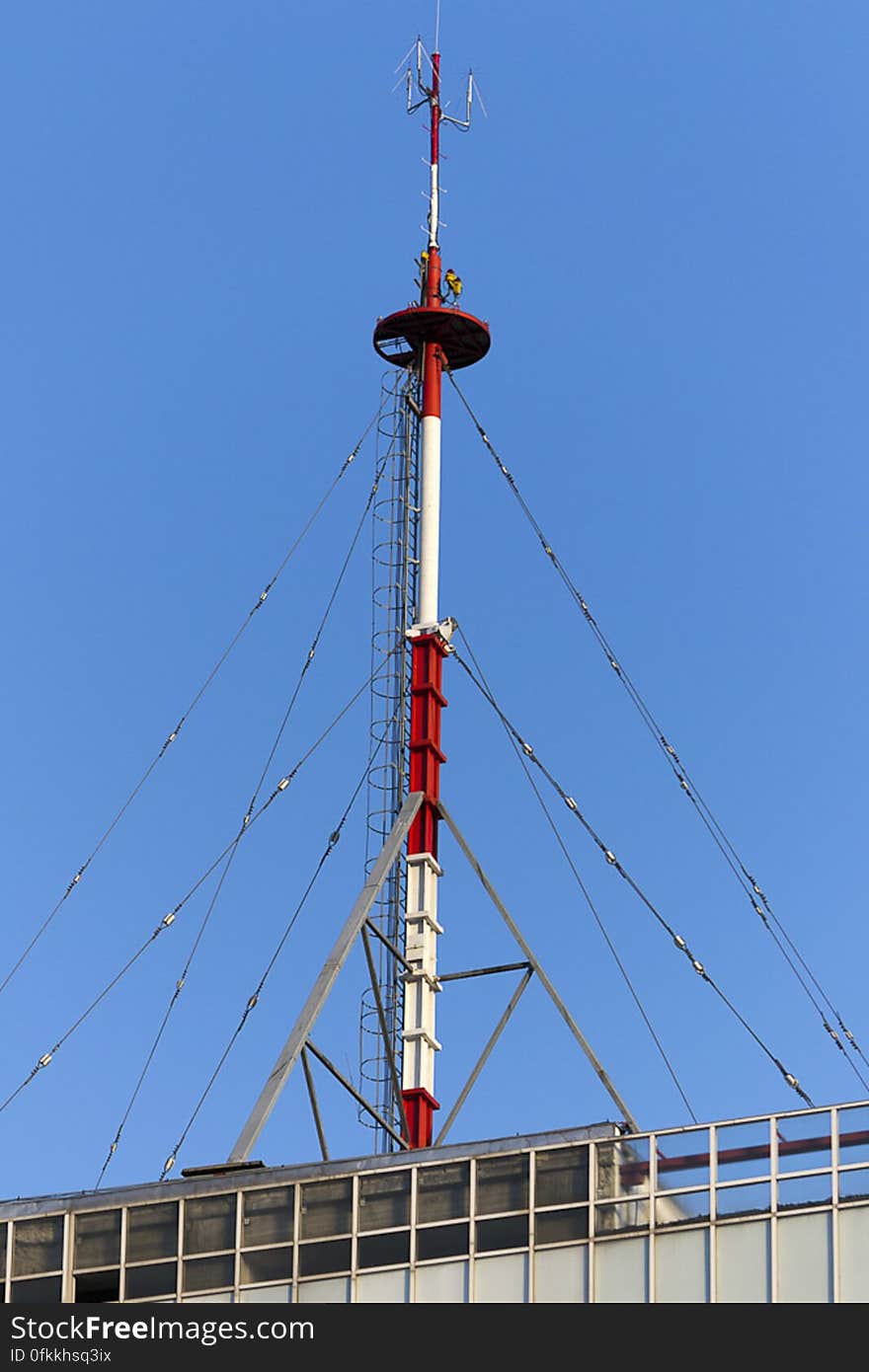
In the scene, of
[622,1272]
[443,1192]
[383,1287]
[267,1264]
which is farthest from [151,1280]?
[622,1272]

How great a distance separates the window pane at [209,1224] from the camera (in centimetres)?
7506

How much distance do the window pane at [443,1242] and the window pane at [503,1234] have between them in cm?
38

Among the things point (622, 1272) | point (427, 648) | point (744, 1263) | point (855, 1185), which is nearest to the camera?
point (855, 1185)

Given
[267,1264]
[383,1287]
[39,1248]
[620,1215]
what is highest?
[39,1248]

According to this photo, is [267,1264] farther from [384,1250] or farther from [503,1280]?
[503,1280]

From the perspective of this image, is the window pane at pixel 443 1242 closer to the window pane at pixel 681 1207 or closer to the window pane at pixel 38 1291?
the window pane at pixel 681 1207

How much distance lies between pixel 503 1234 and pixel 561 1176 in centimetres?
199

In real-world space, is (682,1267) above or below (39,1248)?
below

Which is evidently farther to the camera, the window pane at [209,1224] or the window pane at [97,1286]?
the window pane at [209,1224]

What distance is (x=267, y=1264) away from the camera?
74.5 meters

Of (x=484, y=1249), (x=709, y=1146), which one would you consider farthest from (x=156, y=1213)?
(x=709, y=1146)

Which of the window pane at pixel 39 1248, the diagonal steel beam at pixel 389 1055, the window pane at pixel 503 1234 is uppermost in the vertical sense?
the diagonal steel beam at pixel 389 1055

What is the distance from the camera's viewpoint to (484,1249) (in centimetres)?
7300

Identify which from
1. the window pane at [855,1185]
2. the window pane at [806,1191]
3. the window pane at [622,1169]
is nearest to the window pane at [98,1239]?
the window pane at [622,1169]
